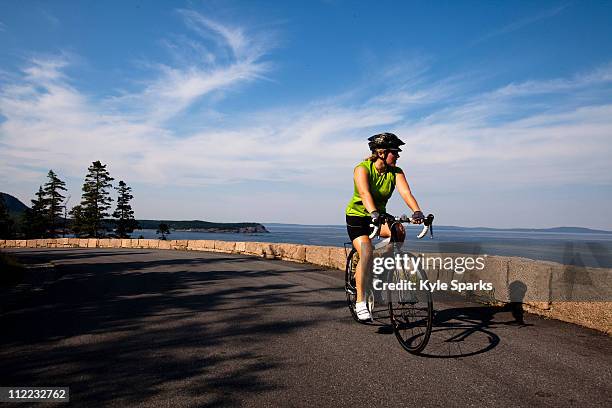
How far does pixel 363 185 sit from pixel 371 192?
228mm

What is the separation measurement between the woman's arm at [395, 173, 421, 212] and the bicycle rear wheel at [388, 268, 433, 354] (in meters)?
0.81

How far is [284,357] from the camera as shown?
3.87 meters

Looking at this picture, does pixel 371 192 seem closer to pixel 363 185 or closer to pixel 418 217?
pixel 363 185

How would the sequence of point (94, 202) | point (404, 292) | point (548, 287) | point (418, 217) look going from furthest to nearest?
point (94, 202) → point (548, 287) → point (404, 292) → point (418, 217)

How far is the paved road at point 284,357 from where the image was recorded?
301 cm

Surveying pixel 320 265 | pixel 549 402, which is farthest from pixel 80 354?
pixel 320 265

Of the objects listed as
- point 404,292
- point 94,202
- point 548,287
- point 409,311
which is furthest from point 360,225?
point 94,202

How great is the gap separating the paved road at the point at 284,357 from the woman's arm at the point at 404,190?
1513mm

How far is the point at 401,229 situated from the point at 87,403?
10.3 ft

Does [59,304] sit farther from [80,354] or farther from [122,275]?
[122,275]

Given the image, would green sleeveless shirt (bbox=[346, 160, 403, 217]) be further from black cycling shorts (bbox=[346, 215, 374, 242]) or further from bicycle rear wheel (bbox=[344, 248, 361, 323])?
bicycle rear wheel (bbox=[344, 248, 361, 323])

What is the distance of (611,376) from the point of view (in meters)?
3.44

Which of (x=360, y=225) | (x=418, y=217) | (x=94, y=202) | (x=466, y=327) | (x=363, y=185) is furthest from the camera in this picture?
(x=94, y=202)

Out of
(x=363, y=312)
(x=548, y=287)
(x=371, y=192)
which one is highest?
(x=371, y=192)
